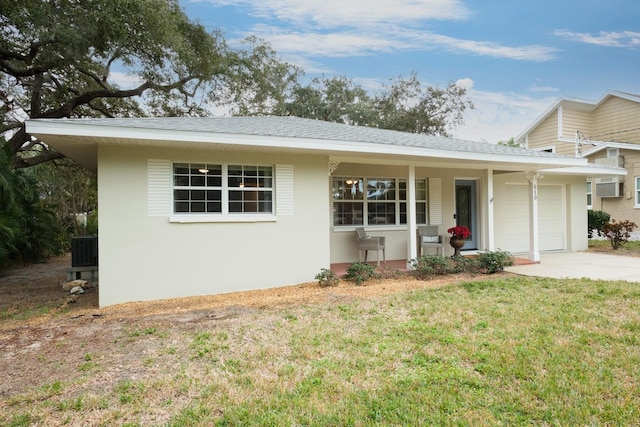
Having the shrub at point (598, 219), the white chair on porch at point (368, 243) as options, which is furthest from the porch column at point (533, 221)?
the shrub at point (598, 219)

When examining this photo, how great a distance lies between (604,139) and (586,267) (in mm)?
→ 13114

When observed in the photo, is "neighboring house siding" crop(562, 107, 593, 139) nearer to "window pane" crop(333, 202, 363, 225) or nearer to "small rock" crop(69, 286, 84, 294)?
"window pane" crop(333, 202, 363, 225)

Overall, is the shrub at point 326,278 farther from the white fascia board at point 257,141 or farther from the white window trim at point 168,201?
the white fascia board at point 257,141

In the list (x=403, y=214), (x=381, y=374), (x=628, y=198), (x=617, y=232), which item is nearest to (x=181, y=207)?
(x=381, y=374)

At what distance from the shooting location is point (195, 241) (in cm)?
694

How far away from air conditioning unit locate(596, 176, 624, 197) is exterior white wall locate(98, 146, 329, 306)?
49.8 ft

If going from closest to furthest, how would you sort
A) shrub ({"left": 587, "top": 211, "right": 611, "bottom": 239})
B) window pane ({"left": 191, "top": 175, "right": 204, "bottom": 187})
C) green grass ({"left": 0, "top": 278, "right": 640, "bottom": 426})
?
green grass ({"left": 0, "top": 278, "right": 640, "bottom": 426}), window pane ({"left": 191, "top": 175, "right": 204, "bottom": 187}), shrub ({"left": 587, "top": 211, "right": 611, "bottom": 239})

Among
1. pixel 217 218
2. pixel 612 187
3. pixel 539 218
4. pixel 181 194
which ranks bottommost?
pixel 539 218

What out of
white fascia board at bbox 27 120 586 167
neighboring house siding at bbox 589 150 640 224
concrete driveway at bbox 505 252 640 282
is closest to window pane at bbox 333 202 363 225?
white fascia board at bbox 27 120 586 167

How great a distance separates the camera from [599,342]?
4.09 meters

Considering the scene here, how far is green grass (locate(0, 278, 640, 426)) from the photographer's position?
279cm

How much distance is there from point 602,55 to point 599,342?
20805 mm

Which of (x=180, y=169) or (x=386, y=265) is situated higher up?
(x=180, y=169)

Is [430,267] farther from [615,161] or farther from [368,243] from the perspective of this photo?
[615,161]
